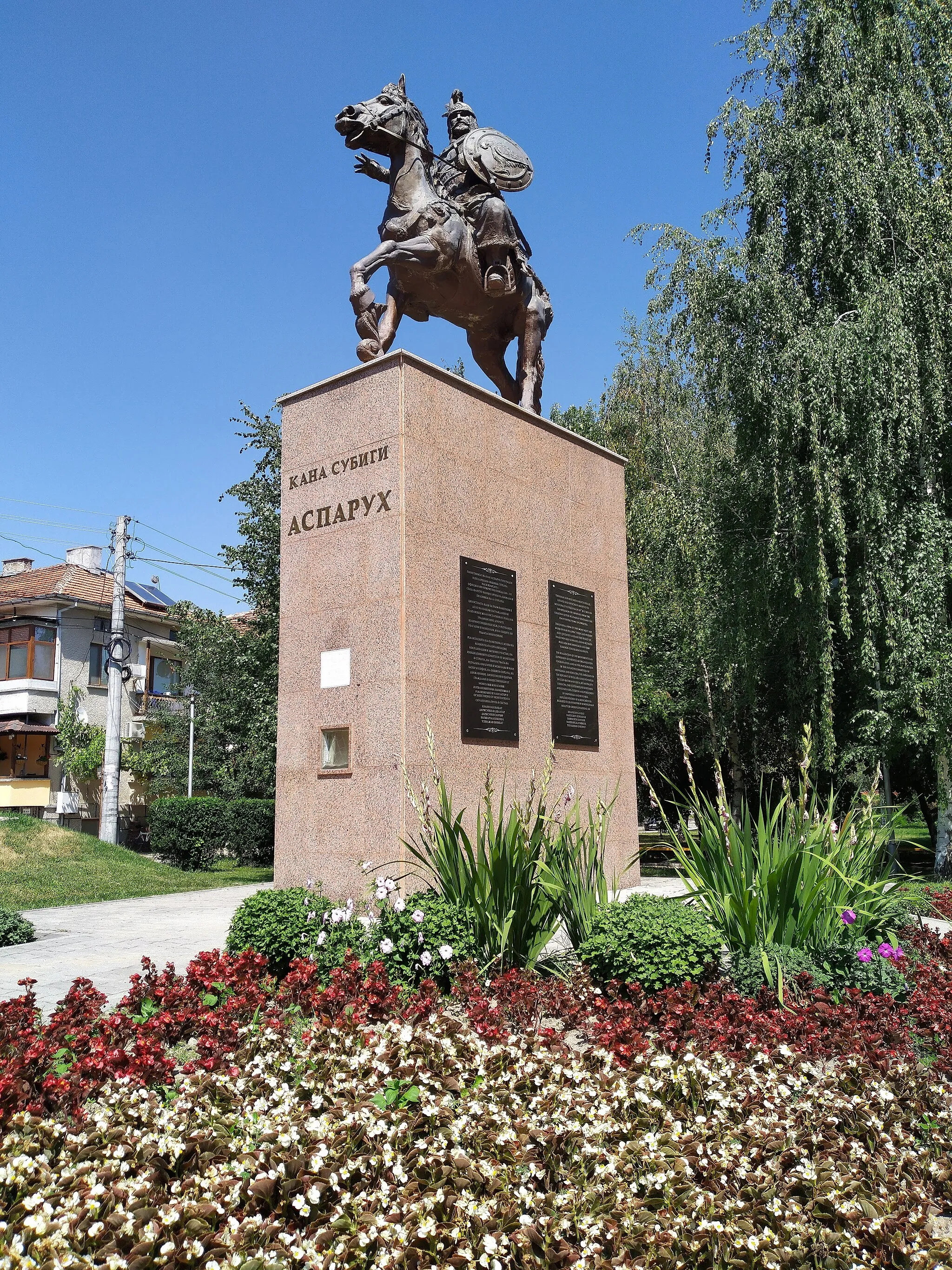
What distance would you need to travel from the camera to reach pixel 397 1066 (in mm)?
3639

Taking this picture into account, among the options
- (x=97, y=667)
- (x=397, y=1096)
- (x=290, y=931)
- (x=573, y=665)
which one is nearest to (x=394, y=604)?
(x=573, y=665)

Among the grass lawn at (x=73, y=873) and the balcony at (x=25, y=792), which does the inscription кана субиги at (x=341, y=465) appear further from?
the balcony at (x=25, y=792)

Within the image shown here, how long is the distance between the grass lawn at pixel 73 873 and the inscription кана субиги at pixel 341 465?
6298 millimetres

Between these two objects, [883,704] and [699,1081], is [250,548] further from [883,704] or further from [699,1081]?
[699,1081]

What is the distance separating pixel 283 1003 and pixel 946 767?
36.9 ft

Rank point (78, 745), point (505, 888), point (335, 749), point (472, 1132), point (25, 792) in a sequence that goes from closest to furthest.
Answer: point (472, 1132) → point (505, 888) → point (335, 749) → point (78, 745) → point (25, 792)

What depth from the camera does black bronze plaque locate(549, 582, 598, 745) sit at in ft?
30.6

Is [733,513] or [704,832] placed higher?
[733,513]

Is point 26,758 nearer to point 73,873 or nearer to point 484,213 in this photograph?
point 73,873

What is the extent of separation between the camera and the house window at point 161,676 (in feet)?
126

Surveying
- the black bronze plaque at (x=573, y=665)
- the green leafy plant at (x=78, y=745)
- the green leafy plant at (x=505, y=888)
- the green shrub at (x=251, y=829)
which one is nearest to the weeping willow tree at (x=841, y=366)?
the black bronze plaque at (x=573, y=665)

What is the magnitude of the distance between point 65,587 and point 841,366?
99.3 feet

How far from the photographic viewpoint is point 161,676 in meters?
40.5

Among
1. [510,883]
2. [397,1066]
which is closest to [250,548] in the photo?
[510,883]
